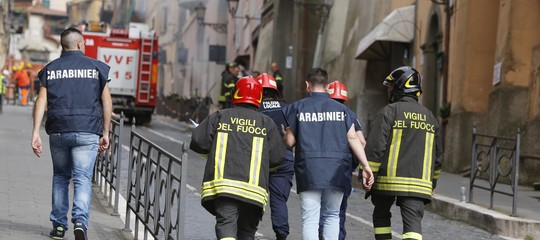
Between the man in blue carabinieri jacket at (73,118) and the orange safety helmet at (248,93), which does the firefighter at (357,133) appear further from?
the man in blue carabinieri jacket at (73,118)

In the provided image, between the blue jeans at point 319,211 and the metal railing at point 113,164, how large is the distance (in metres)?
3.55

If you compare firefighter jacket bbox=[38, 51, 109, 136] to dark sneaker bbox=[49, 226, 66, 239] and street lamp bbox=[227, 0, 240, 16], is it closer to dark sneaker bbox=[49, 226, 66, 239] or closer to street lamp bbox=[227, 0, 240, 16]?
dark sneaker bbox=[49, 226, 66, 239]

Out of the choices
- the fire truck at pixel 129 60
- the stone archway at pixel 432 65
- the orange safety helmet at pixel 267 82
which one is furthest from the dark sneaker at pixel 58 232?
the fire truck at pixel 129 60

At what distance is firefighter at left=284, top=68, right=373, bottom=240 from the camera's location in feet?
31.5

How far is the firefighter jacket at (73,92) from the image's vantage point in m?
10.1

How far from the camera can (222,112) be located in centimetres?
884

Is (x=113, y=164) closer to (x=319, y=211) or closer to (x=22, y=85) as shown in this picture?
(x=319, y=211)

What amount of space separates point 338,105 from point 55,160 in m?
2.36

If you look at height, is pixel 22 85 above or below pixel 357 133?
above

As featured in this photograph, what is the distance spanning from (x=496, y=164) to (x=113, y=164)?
5115mm

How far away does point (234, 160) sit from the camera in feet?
28.7

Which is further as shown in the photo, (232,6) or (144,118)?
(232,6)

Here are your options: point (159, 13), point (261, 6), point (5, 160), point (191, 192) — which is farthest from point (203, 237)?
point (159, 13)

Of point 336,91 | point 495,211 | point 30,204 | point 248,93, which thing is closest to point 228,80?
point 495,211
